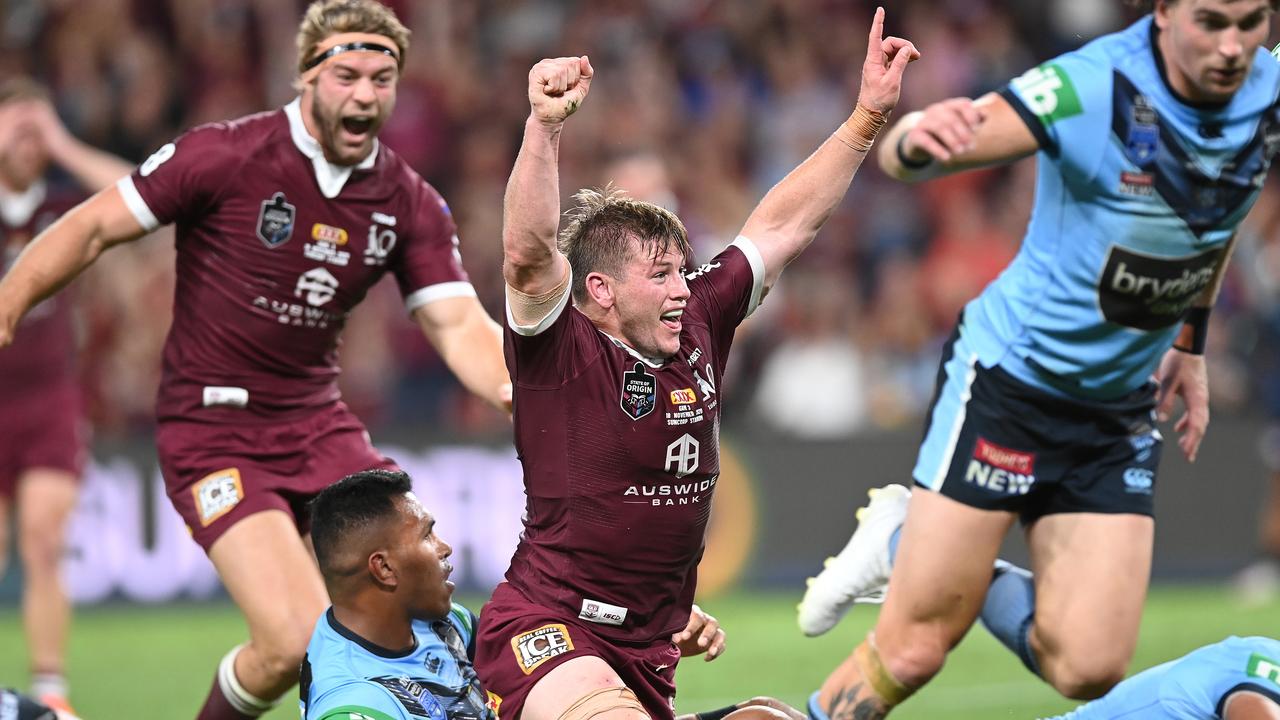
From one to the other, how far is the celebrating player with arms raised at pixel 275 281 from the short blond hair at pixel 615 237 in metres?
1.25

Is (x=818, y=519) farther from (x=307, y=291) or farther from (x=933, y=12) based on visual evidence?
(x=307, y=291)

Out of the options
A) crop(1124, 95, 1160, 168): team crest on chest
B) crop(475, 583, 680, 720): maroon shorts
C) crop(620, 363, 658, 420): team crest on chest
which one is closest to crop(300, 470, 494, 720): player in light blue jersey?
crop(475, 583, 680, 720): maroon shorts

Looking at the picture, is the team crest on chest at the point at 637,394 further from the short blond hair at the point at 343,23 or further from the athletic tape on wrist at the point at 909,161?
the short blond hair at the point at 343,23

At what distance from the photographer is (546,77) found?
463cm

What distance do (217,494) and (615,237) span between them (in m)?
2.12

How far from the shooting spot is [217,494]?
6.34 metres

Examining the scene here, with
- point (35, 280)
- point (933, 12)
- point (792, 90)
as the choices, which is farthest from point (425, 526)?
point (933, 12)

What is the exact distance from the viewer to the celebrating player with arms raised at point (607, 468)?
5.04 m

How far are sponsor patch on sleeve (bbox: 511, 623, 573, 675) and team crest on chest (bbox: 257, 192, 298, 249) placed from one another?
2.12m

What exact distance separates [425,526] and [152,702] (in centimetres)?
438

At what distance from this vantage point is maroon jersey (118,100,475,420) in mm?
6383

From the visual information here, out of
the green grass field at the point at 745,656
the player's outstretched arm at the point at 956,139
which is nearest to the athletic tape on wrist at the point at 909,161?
the player's outstretched arm at the point at 956,139

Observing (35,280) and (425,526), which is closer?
(425,526)

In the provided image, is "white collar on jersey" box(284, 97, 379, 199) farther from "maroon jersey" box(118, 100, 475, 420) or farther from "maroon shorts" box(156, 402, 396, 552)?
"maroon shorts" box(156, 402, 396, 552)
